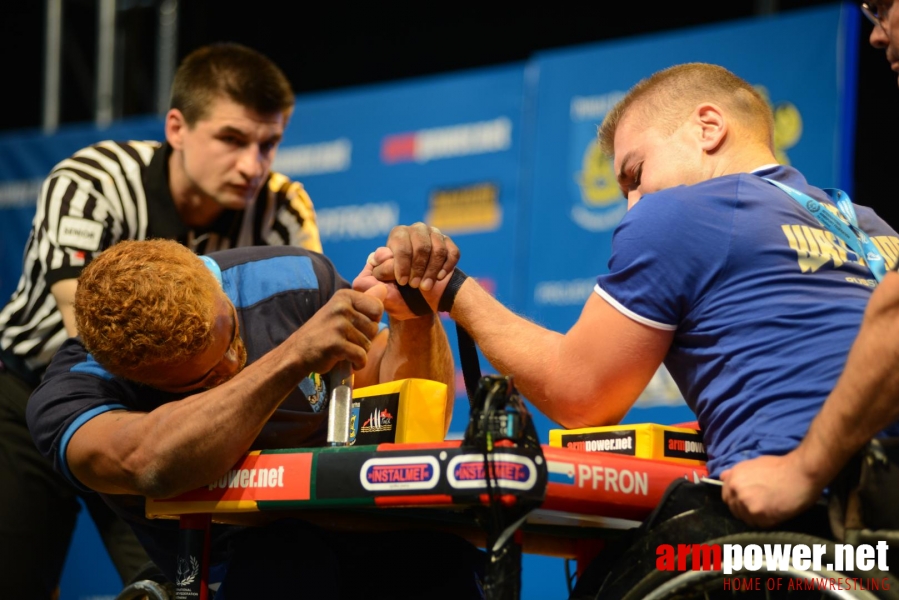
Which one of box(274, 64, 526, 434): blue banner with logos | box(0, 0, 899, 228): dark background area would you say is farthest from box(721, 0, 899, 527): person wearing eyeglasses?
box(0, 0, 899, 228): dark background area

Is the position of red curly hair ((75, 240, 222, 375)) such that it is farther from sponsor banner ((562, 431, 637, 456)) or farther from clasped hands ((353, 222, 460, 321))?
sponsor banner ((562, 431, 637, 456))

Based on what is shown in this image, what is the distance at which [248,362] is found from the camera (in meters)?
2.23

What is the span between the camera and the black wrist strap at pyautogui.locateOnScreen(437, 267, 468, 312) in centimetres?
207

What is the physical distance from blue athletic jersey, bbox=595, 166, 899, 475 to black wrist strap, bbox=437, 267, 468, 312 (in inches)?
14.3

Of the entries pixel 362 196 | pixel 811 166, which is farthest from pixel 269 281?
pixel 362 196

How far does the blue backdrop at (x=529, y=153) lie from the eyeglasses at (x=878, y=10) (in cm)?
174

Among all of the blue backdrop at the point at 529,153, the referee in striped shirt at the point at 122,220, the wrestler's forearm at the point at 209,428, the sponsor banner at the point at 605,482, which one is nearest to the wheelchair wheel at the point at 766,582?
the sponsor banner at the point at 605,482

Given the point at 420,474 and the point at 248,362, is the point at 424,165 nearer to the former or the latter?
the point at 248,362

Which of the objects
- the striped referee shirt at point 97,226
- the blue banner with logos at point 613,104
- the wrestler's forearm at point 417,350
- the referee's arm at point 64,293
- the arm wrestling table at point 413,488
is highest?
the blue banner with logos at point 613,104

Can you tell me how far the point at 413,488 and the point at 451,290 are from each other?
1.92 ft

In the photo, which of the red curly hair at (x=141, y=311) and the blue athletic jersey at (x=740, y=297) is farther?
the red curly hair at (x=141, y=311)

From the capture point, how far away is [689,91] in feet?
6.72

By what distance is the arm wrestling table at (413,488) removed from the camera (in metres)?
1.53

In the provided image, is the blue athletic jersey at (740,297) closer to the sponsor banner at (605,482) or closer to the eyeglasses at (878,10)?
Result: the sponsor banner at (605,482)
